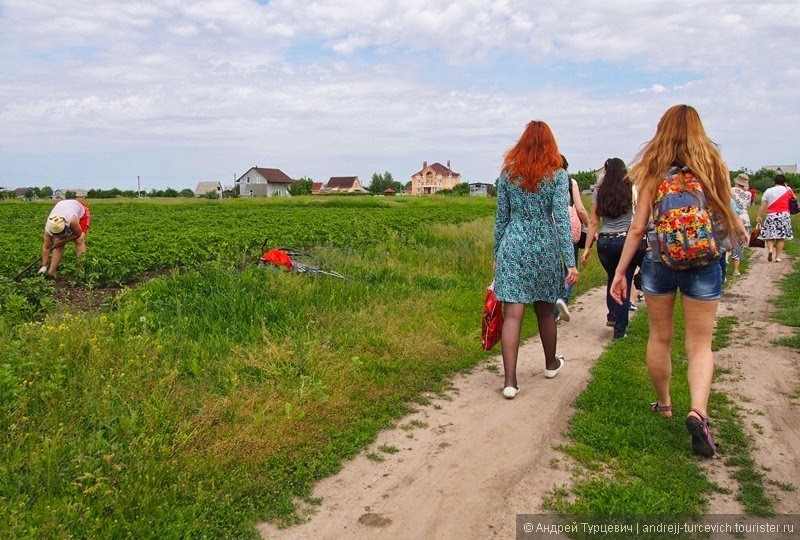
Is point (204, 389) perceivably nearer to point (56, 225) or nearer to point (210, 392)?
point (210, 392)

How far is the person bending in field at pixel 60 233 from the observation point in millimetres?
9906

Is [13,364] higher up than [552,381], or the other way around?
[13,364]

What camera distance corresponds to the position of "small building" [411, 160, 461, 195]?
117 metres

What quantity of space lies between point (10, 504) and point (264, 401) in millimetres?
1862

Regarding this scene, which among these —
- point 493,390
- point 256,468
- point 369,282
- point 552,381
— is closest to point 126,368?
point 256,468

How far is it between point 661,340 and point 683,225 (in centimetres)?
90

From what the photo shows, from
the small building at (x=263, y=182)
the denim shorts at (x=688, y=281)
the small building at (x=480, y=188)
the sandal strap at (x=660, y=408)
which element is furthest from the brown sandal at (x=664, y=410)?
the small building at (x=263, y=182)

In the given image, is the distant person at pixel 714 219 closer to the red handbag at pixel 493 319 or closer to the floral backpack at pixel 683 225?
the floral backpack at pixel 683 225

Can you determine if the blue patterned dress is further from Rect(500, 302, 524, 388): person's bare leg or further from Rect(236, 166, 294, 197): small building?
Rect(236, 166, 294, 197): small building

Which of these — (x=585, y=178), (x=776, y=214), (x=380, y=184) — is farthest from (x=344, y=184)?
(x=776, y=214)

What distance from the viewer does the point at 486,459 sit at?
A: 13.4ft

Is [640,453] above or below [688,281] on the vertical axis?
below

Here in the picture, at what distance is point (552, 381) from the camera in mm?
5703

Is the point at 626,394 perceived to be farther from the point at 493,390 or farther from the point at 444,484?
the point at 444,484
